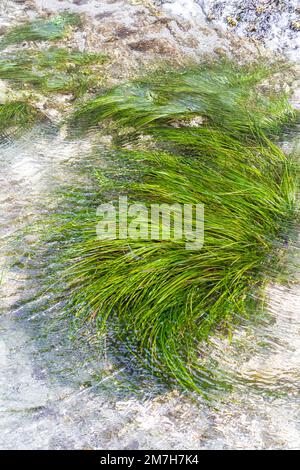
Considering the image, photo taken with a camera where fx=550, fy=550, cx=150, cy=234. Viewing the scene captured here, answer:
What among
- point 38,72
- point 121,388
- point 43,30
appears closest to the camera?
point 121,388

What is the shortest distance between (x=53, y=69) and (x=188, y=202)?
218 centimetres

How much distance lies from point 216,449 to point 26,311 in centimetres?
121

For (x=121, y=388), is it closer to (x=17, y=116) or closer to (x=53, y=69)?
(x=17, y=116)

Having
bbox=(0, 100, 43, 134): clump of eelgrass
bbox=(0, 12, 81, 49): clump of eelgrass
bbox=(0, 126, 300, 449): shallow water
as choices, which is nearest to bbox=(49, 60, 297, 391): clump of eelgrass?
bbox=(0, 126, 300, 449): shallow water

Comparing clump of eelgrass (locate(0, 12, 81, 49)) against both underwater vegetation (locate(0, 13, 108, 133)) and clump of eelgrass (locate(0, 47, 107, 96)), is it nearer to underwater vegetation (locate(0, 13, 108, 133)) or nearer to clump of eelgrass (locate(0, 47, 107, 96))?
underwater vegetation (locate(0, 13, 108, 133))

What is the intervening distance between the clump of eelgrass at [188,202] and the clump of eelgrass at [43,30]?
1121 mm

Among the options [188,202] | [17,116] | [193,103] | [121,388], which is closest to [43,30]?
[17,116]

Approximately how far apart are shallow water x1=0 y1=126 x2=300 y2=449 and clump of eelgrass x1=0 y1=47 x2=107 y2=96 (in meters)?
1.98

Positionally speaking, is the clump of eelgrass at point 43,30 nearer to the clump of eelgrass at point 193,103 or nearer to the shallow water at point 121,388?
the clump of eelgrass at point 193,103

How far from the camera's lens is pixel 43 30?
202 inches

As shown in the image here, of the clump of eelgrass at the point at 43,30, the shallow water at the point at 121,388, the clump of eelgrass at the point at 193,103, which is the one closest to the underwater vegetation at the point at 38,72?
the clump of eelgrass at the point at 43,30

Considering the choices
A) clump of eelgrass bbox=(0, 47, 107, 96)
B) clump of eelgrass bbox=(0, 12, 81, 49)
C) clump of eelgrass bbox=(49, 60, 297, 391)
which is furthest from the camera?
clump of eelgrass bbox=(0, 12, 81, 49)

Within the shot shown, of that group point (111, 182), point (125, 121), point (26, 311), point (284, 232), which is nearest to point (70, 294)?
point (26, 311)

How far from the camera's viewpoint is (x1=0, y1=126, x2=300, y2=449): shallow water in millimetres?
2365
